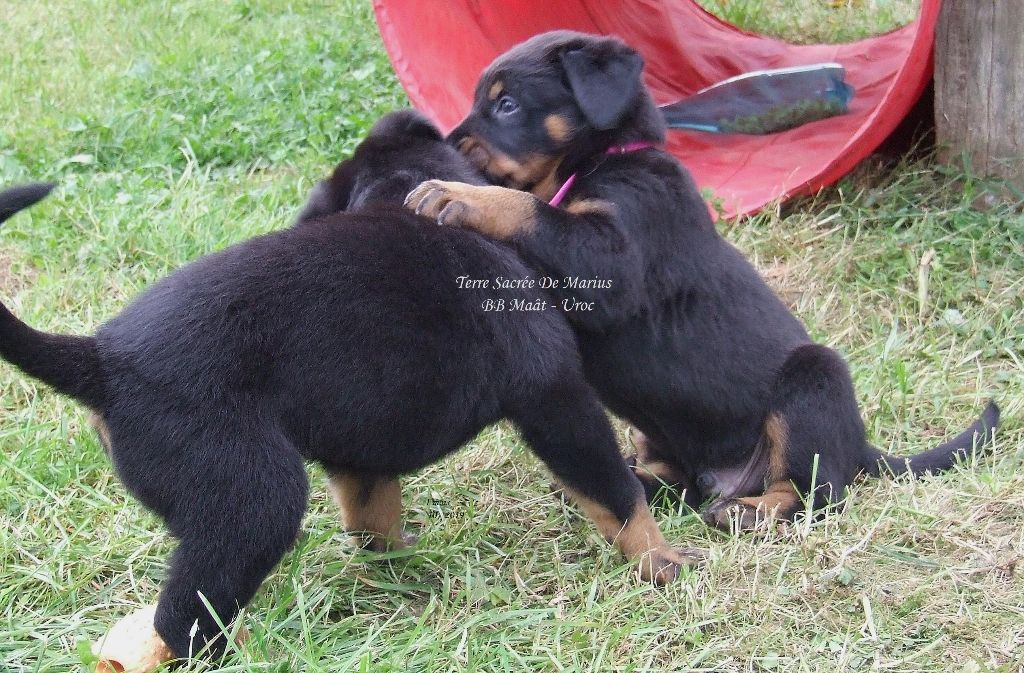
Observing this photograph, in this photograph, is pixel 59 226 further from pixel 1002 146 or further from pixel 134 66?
pixel 1002 146

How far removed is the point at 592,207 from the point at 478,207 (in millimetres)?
390

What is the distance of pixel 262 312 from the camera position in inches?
102

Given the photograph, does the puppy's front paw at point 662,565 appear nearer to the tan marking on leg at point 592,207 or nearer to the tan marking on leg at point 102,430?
the tan marking on leg at point 592,207

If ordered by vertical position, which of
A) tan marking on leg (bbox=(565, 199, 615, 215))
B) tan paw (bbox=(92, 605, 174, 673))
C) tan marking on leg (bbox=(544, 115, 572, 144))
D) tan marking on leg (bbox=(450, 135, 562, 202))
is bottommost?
tan paw (bbox=(92, 605, 174, 673))

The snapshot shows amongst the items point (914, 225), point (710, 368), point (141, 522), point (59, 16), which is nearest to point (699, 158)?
point (914, 225)

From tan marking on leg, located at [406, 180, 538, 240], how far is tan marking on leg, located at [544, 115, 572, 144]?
0.41 meters

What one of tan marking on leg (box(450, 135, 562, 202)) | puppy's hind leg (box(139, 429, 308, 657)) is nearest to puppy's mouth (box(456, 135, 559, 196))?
tan marking on leg (box(450, 135, 562, 202))

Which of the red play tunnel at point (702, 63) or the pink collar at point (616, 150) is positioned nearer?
the pink collar at point (616, 150)

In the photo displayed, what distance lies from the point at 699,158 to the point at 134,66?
12.2 ft

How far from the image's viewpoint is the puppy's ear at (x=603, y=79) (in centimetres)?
339

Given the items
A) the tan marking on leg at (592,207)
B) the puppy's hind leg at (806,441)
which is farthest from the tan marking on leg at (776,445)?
the tan marking on leg at (592,207)

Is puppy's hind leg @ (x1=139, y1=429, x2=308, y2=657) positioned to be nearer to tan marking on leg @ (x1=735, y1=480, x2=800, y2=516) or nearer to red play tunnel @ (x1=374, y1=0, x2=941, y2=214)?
tan marking on leg @ (x1=735, y1=480, x2=800, y2=516)

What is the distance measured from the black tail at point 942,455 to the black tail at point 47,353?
2.41 meters

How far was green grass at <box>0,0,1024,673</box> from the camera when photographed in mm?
Answer: 2826
